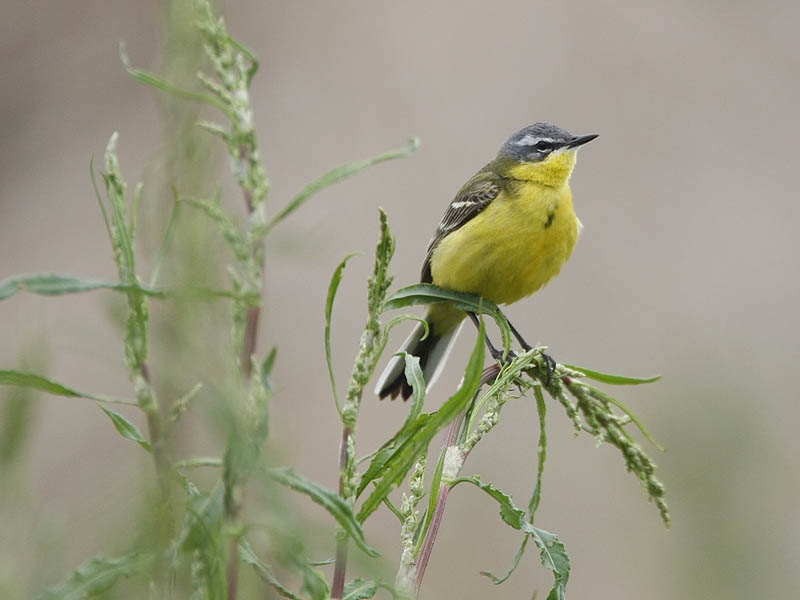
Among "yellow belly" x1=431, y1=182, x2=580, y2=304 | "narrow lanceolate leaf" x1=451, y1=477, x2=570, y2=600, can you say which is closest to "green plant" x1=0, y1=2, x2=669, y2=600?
"narrow lanceolate leaf" x1=451, y1=477, x2=570, y2=600

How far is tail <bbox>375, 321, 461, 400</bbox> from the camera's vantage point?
468cm

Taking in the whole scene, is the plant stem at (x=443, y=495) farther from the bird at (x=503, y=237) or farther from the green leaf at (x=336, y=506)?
the bird at (x=503, y=237)

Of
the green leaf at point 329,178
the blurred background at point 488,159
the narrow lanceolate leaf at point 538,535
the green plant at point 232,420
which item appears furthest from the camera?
the blurred background at point 488,159

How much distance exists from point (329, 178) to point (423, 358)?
4150 millimetres

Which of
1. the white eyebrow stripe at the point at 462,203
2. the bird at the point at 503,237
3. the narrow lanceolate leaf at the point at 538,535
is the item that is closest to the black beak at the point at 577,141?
the bird at the point at 503,237

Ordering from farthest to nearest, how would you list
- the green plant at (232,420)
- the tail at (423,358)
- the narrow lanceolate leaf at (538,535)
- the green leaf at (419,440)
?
the tail at (423,358) < the narrow lanceolate leaf at (538,535) < the green leaf at (419,440) < the green plant at (232,420)

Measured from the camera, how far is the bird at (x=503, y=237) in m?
4.77

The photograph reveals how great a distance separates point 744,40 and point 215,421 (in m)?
10.9

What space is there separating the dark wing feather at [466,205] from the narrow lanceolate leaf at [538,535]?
11.6 ft

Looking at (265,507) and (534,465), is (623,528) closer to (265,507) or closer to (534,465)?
(534,465)

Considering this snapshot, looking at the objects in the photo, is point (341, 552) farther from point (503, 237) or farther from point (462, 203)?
point (462, 203)

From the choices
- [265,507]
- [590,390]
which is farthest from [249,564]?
[590,390]

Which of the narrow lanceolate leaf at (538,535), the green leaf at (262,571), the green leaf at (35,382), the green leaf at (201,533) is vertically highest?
the green leaf at (35,382)

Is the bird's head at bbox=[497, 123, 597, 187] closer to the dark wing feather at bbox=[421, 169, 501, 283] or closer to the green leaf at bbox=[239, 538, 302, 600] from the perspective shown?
the dark wing feather at bbox=[421, 169, 501, 283]
